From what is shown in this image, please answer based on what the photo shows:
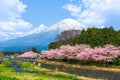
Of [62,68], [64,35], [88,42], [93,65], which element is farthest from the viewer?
[64,35]

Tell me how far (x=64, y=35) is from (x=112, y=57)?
2585 inches

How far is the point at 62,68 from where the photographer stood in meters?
74.8

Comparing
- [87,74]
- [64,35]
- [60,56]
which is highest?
[64,35]

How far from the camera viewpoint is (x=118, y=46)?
70.5m

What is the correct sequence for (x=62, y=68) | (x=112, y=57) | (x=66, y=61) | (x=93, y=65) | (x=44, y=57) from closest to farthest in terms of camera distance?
(x=112, y=57)
(x=93, y=65)
(x=62, y=68)
(x=66, y=61)
(x=44, y=57)

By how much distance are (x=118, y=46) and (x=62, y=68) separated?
13.2m

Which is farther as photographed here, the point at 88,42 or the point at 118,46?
the point at 88,42

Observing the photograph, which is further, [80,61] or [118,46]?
[80,61]

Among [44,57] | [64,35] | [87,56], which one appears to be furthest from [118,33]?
[64,35]

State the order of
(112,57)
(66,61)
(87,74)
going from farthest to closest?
(66,61), (112,57), (87,74)

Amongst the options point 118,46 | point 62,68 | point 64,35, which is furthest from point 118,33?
point 64,35

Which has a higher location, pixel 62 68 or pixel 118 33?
pixel 118 33

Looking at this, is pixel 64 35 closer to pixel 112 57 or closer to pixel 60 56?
pixel 60 56

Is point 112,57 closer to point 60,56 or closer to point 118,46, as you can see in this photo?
point 118,46
